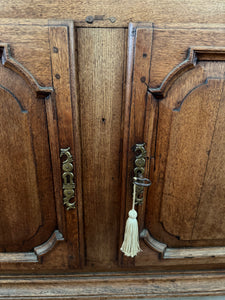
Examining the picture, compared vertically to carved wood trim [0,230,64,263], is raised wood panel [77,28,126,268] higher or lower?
higher

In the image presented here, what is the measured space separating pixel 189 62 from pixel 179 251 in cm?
46

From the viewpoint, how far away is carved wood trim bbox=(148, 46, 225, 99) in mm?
429

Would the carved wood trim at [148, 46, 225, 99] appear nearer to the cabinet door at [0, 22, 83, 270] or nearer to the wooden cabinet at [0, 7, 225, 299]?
the wooden cabinet at [0, 7, 225, 299]

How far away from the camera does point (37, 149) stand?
49 cm

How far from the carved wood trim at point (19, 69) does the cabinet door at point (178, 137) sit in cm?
16

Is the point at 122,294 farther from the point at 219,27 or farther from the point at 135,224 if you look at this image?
the point at 219,27

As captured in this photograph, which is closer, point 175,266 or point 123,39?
point 123,39

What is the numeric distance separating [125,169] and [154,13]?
0.30 meters

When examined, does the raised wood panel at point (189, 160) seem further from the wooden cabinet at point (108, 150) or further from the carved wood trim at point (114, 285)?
the carved wood trim at point (114, 285)

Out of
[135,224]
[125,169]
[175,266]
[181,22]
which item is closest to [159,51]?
[181,22]

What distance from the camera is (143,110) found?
0.47m

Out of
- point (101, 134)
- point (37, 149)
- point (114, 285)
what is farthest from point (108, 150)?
point (114, 285)

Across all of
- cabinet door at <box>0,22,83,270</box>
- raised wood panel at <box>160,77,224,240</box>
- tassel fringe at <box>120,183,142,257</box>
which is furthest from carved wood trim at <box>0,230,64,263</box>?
raised wood panel at <box>160,77,224,240</box>

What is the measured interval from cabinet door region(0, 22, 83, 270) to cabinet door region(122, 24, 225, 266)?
0.40 feet
